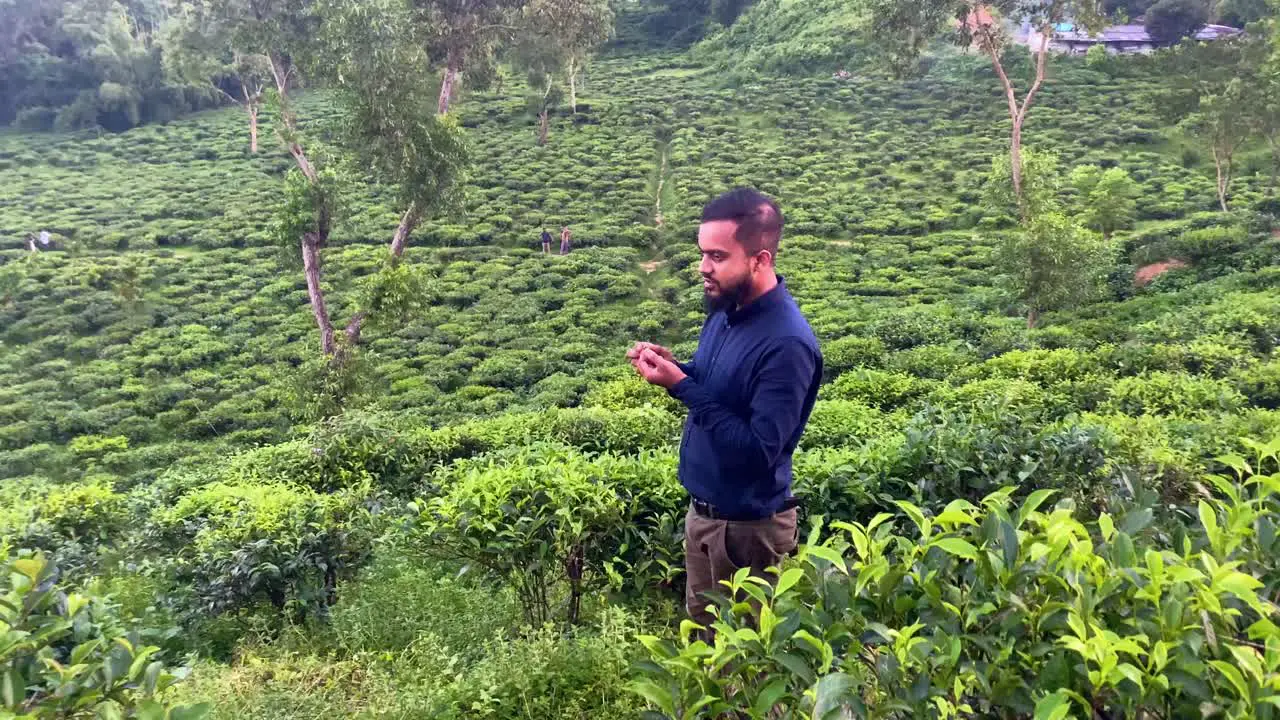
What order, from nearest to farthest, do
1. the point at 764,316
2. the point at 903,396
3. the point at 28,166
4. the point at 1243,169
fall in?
the point at 764,316, the point at 903,396, the point at 1243,169, the point at 28,166

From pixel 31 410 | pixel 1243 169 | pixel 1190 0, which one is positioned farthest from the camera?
pixel 1190 0

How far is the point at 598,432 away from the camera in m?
6.19

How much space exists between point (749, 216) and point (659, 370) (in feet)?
1.81

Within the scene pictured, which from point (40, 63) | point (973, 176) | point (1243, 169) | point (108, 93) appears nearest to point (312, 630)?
point (973, 176)

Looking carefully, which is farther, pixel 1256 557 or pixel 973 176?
pixel 973 176

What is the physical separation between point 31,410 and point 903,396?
1410 centimetres

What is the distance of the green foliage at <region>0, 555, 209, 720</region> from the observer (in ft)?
4.54

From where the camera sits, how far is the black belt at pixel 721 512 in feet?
8.11

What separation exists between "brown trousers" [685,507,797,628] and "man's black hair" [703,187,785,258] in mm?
903

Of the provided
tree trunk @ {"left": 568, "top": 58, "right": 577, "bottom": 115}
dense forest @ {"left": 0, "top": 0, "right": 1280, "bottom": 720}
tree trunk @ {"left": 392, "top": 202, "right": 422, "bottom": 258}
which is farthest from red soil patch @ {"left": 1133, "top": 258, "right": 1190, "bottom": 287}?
tree trunk @ {"left": 568, "top": 58, "right": 577, "bottom": 115}

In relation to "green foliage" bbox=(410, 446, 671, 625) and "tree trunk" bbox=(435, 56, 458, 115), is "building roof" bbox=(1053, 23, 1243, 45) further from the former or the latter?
"green foliage" bbox=(410, 446, 671, 625)

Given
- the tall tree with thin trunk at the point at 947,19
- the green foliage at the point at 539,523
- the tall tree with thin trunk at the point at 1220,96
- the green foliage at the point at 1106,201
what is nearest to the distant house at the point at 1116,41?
the tall tree with thin trunk at the point at 1220,96

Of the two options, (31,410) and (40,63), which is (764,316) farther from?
(40,63)

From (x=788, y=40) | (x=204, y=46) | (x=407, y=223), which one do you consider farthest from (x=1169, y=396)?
(x=788, y=40)
